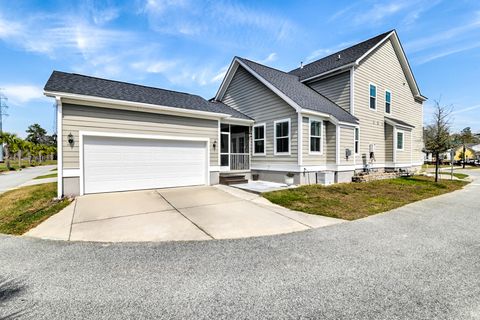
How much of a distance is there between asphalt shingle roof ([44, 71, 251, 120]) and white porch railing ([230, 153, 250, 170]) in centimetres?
339

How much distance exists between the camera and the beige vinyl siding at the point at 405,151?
16.0 meters

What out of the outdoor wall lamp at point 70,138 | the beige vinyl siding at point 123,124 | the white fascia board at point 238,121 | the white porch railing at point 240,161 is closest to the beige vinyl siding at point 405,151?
the white porch railing at point 240,161

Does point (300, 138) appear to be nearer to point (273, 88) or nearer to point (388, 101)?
point (273, 88)

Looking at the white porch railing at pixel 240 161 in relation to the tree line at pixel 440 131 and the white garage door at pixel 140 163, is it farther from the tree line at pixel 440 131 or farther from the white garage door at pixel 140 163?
the tree line at pixel 440 131

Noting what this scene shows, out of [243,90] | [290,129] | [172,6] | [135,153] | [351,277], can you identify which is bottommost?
[351,277]

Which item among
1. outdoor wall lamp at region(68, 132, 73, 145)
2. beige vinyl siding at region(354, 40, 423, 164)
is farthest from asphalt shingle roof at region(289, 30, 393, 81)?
outdoor wall lamp at region(68, 132, 73, 145)

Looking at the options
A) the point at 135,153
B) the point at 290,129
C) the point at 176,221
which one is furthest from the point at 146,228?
the point at 290,129

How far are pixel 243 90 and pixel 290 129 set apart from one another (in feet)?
16.5

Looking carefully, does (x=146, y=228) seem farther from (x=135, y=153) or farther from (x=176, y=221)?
(x=135, y=153)

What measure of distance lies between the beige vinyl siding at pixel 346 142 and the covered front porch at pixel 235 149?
5238mm

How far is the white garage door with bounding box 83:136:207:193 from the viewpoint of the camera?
875 centimetres

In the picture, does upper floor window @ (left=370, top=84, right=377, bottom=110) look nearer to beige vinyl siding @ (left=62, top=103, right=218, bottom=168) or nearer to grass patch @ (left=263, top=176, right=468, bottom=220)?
grass patch @ (left=263, top=176, right=468, bottom=220)

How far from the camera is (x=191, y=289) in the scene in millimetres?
2889

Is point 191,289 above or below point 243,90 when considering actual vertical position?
below
